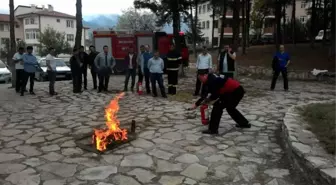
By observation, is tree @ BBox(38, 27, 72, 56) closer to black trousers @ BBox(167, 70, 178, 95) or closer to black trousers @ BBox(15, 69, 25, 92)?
black trousers @ BBox(15, 69, 25, 92)

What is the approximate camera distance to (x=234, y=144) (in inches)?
233

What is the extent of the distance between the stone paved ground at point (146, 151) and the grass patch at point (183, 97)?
3.81ft

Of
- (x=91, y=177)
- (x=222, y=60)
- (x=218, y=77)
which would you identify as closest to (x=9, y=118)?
(x=91, y=177)

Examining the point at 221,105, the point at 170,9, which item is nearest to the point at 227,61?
the point at 221,105

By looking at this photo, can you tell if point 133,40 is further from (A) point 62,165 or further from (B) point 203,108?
(A) point 62,165

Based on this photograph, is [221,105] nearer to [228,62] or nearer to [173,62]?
[228,62]

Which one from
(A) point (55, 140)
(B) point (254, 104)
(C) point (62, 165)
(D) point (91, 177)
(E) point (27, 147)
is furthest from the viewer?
(B) point (254, 104)

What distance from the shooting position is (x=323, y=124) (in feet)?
19.0

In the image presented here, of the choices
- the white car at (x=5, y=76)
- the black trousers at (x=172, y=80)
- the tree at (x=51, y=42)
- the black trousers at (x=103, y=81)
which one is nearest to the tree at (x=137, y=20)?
the tree at (x=51, y=42)

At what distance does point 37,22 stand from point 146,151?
64.0 metres

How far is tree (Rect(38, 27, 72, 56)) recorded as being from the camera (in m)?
45.7

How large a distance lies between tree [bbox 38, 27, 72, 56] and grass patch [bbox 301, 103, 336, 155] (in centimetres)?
4328

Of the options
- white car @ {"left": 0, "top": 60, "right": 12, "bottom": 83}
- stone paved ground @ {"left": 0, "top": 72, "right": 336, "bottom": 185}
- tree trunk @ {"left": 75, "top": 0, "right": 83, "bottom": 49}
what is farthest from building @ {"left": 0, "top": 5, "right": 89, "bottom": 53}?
stone paved ground @ {"left": 0, "top": 72, "right": 336, "bottom": 185}

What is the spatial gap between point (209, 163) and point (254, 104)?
5000 millimetres
